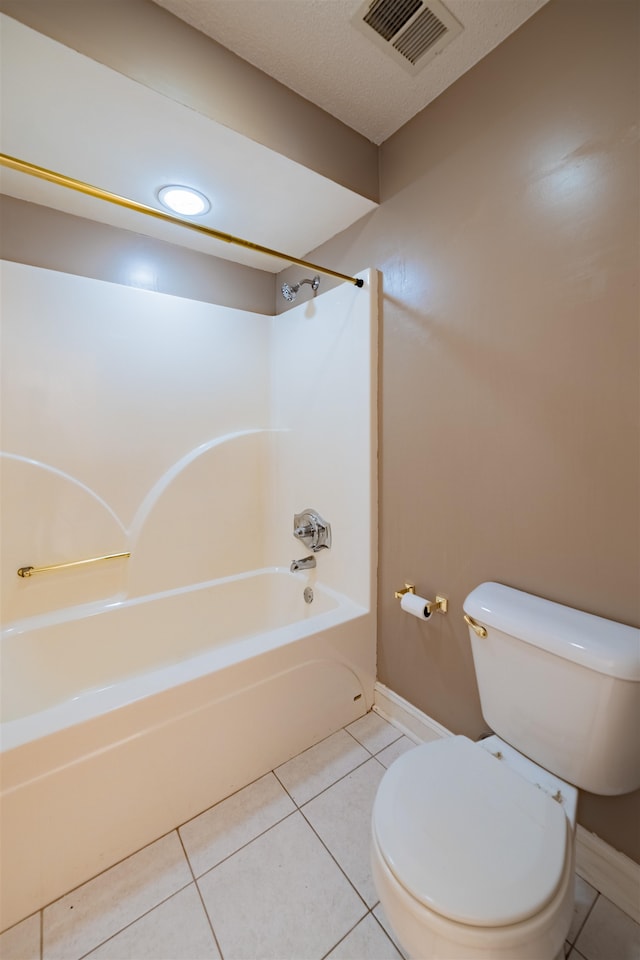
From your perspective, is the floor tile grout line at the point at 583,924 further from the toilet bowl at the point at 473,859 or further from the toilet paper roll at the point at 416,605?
the toilet paper roll at the point at 416,605

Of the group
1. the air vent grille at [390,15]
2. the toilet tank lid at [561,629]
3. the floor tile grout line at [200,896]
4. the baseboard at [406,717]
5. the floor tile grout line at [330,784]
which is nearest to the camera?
the toilet tank lid at [561,629]

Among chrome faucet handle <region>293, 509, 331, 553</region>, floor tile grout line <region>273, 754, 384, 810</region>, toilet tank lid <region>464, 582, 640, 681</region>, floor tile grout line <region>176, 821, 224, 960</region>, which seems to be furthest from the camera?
chrome faucet handle <region>293, 509, 331, 553</region>

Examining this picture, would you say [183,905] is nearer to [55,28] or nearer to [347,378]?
[347,378]

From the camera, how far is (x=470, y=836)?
2.56 feet

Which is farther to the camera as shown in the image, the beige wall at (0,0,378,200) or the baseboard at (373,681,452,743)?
the baseboard at (373,681,452,743)

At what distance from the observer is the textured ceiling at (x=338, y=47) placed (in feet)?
3.56

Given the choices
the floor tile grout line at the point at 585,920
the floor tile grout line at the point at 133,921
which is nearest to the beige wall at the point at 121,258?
the floor tile grout line at the point at 133,921

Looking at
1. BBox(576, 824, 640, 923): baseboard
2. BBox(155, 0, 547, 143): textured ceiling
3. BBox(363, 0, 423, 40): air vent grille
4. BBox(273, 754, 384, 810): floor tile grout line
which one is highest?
BBox(155, 0, 547, 143): textured ceiling

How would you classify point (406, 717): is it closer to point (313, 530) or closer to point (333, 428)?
point (313, 530)

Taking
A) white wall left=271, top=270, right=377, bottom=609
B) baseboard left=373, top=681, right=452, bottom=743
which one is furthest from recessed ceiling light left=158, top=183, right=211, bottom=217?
baseboard left=373, top=681, right=452, bottom=743

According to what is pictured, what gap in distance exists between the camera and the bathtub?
99 centimetres

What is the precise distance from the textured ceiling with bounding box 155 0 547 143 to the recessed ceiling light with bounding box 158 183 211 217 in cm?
49

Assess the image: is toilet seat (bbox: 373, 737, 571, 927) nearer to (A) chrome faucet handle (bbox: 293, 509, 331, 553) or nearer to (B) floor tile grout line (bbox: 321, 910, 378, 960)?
(B) floor tile grout line (bbox: 321, 910, 378, 960)

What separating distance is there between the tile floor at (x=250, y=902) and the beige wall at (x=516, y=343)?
48cm
